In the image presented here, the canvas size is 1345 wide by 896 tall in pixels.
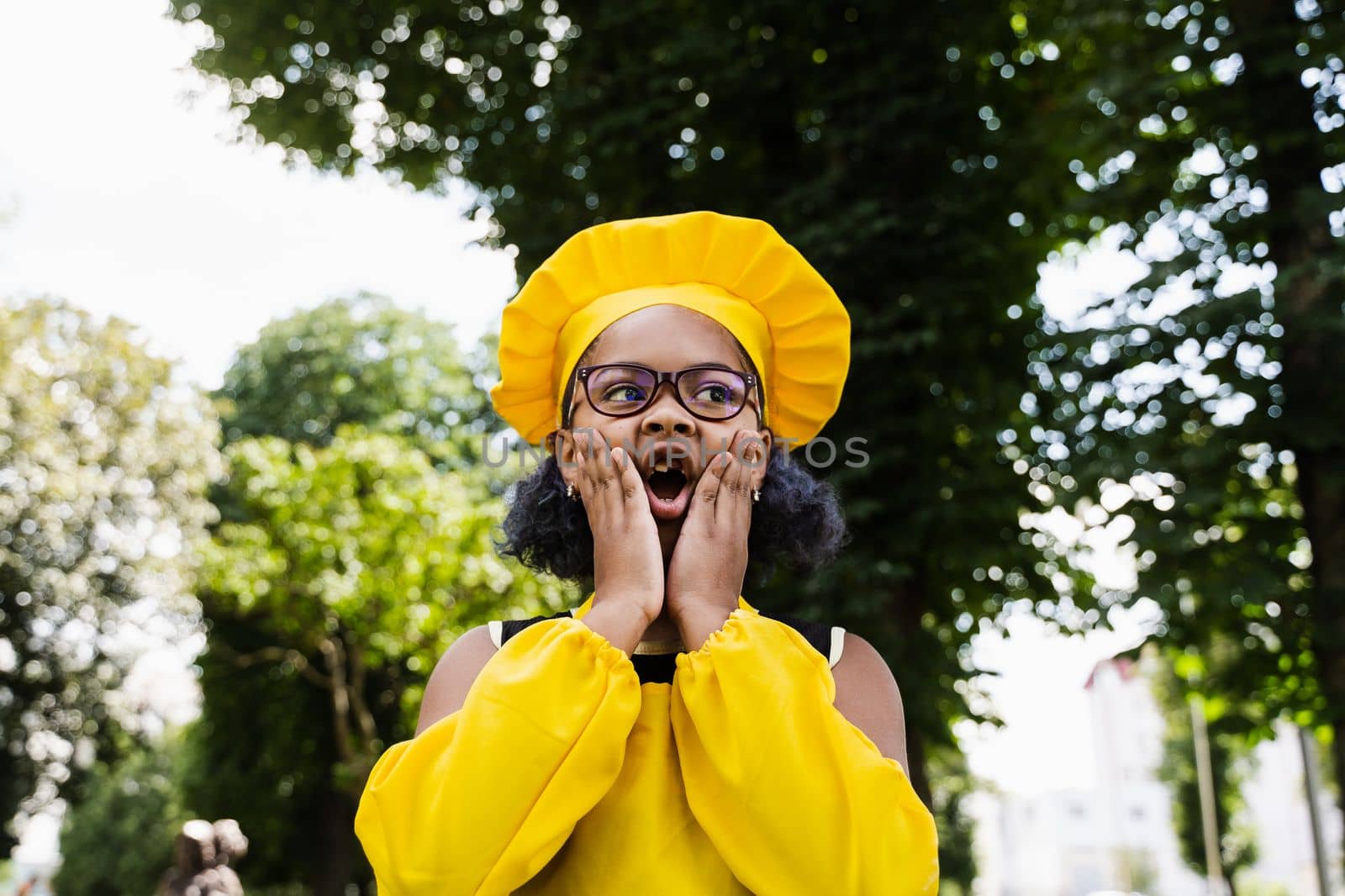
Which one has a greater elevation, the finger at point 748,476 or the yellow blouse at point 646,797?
the finger at point 748,476

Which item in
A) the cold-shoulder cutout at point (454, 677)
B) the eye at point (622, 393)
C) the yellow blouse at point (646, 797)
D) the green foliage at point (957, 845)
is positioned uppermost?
the green foliage at point (957, 845)

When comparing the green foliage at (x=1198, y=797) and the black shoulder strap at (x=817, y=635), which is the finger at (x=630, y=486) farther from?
the green foliage at (x=1198, y=797)

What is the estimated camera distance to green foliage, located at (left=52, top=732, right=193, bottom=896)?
1208 inches

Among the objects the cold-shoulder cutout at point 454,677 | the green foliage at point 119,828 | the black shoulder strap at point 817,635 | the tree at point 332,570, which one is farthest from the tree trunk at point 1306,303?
the green foliage at point 119,828

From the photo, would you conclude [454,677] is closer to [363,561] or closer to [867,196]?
[867,196]

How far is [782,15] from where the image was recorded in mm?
7070

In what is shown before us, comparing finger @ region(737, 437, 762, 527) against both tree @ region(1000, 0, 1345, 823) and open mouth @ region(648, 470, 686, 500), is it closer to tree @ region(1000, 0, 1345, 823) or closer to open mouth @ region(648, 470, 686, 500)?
open mouth @ region(648, 470, 686, 500)

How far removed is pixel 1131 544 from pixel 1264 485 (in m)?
1.50

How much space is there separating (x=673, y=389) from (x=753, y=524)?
40cm

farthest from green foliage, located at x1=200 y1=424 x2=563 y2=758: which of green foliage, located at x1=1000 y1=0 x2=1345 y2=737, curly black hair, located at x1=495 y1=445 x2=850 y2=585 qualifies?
curly black hair, located at x1=495 y1=445 x2=850 y2=585

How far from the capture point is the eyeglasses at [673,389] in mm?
2086

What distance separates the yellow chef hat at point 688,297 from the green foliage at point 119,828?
106 feet

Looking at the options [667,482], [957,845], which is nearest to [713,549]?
[667,482]

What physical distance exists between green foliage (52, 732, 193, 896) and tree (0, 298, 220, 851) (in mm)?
12747
